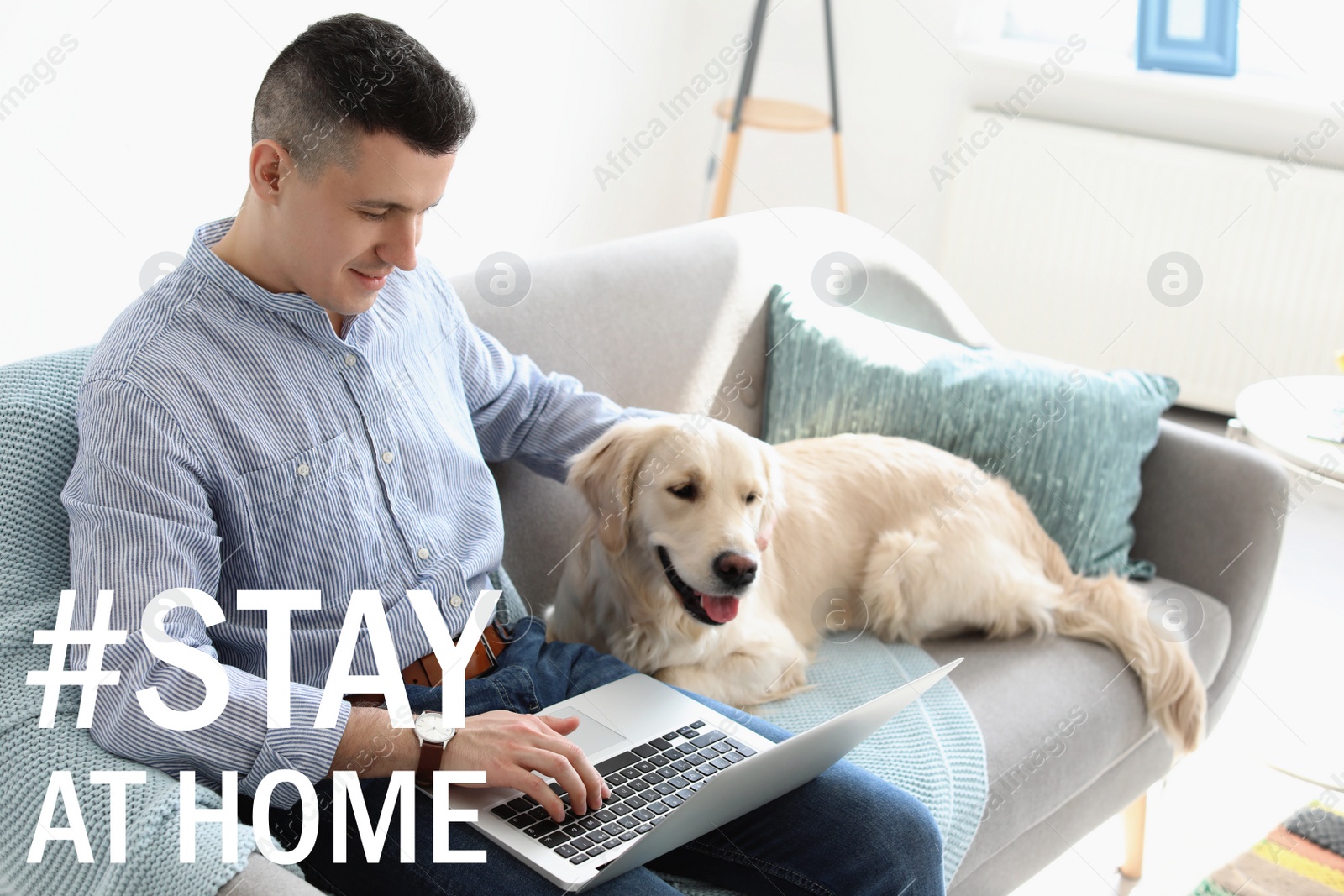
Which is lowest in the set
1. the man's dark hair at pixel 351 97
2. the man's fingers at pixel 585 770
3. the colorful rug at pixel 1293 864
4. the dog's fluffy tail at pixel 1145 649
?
the colorful rug at pixel 1293 864

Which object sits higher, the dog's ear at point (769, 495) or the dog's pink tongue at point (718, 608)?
the dog's ear at point (769, 495)

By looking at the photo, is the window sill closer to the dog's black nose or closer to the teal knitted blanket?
the dog's black nose

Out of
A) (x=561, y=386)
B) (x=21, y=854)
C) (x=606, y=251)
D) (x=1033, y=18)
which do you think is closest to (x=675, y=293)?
(x=606, y=251)

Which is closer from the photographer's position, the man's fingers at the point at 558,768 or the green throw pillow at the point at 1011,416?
the man's fingers at the point at 558,768

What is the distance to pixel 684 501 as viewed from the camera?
1634 millimetres

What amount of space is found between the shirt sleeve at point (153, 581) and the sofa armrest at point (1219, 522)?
167 centimetres

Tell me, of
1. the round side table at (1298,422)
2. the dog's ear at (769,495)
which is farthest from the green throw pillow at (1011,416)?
the dog's ear at (769,495)

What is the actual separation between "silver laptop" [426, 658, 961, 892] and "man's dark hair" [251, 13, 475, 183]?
2.28ft

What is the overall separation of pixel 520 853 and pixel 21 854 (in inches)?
18.6

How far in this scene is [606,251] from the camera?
85.4 inches

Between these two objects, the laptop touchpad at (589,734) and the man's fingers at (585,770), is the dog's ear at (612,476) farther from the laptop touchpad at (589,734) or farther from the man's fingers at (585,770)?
the man's fingers at (585,770)

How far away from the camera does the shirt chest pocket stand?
131 cm

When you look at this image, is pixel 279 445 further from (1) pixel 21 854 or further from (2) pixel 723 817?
(2) pixel 723 817

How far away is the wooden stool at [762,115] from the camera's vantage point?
4.08 m
